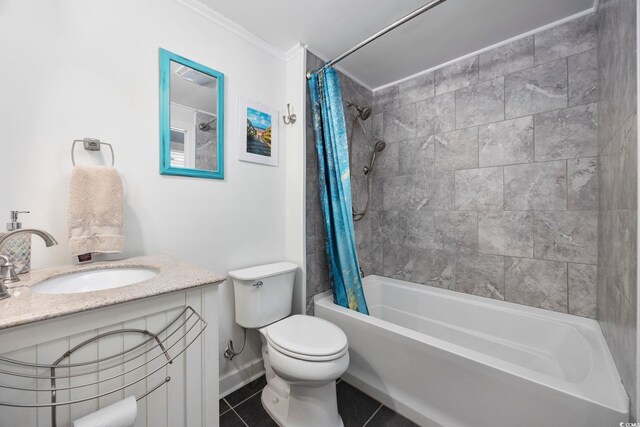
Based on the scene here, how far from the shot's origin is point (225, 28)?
155 centimetres

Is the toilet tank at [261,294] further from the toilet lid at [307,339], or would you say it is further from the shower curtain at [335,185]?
the shower curtain at [335,185]

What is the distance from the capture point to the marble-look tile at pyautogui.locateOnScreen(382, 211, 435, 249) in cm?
212

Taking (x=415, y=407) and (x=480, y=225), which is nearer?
(x=415, y=407)

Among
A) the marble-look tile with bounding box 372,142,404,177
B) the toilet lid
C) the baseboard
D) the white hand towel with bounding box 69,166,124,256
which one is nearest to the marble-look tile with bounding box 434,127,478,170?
the marble-look tile with bounding box 372,142,404,177

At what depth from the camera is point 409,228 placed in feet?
7.31

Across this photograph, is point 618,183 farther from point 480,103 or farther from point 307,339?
point 307,339

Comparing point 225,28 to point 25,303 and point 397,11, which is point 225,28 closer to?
point 397,11

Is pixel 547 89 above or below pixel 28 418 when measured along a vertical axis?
above

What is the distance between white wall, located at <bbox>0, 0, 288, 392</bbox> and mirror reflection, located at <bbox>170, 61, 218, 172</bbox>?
0.28 ft

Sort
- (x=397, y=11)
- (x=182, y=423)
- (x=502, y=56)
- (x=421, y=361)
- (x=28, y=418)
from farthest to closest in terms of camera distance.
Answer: (x=502, y=56) → (x=397, y=11) → (x=421, y=361) → (x=182, y=423) → (x=28, y=418)

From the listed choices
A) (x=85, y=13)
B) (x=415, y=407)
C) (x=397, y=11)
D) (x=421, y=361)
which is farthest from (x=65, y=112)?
(x=415, y=407)

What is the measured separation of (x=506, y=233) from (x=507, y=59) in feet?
4.00

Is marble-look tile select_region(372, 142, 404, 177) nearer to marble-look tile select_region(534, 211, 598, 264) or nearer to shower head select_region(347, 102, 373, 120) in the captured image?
shower head select_region(347, 102, 373, 120)

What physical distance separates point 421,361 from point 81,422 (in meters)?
1.33
